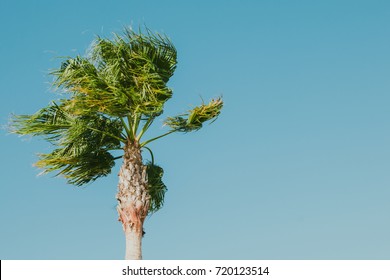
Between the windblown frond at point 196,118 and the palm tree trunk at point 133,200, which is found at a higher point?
the windblown frond at point 196,118

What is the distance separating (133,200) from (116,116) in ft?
6.04

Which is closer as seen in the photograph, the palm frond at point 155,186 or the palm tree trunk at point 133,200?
the palm tree trunk at point 133,200

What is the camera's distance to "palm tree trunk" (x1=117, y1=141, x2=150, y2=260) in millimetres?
12234

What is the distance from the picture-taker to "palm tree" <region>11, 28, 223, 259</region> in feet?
40.8

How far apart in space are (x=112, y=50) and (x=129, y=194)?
3238 mm

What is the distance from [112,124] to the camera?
44.0ft

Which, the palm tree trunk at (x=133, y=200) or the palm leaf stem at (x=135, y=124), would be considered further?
the palm leaf stem at (x=135, y=124)

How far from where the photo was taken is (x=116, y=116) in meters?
12.8

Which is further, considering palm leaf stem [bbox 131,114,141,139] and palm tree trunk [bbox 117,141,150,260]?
palm leaf stem [bbox 131,114,141,139]

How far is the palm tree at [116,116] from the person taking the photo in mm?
12430

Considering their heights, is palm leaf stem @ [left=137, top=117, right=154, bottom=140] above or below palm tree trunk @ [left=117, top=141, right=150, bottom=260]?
above

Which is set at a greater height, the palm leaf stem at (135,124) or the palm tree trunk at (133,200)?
the palm leaf stem at (135,124)
